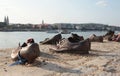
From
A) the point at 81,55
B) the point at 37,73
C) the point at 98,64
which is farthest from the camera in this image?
the point at 81,55

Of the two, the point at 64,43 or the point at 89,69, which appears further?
the point at 64,43

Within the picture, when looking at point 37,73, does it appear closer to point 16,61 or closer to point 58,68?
point 58,68

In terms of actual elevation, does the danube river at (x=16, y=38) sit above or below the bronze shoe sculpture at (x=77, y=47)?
below

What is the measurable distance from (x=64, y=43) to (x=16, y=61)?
5683 millimetres

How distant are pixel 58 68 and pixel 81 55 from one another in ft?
18.3

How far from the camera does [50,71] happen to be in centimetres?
1355

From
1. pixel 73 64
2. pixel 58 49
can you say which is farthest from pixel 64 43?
pixel 73 64

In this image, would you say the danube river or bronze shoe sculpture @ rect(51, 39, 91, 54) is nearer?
bronze shoe sculpture @ rect(51, 39, 91, 54)

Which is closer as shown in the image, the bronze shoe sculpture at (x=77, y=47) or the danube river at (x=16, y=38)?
the bronze shoe sculpture at (x=77, y=47)

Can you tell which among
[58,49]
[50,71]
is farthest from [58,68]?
[58,49]

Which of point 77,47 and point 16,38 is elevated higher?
point 77,47

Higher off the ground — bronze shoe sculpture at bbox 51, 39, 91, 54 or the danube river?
bronze shoe sculpture at bbox 51, 39, 91, 54

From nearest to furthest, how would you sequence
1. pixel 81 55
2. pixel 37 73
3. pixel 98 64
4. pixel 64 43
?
pixel 37 73
pixel 98 64
pixel 81 55
pixel 64 43

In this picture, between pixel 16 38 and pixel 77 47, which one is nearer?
pixel 77 47
